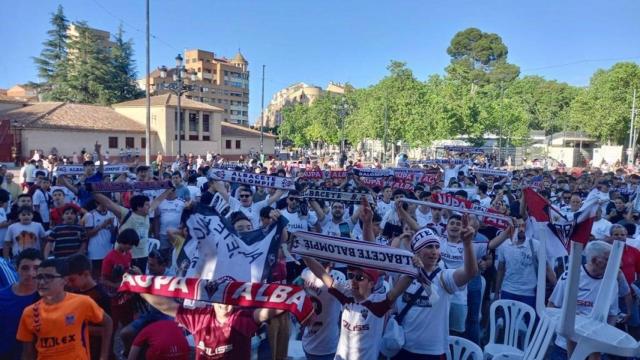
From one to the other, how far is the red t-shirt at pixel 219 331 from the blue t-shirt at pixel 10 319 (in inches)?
60.4

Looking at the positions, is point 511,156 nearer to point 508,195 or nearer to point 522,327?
point 508,195

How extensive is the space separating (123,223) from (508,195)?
8045 millimetres

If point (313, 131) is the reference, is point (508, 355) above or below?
below

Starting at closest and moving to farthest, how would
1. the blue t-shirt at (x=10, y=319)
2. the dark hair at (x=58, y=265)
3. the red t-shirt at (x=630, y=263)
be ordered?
the dark hair at (x=58, y=265) < the blue t-shirt at (x=10, y=319) < the red t-shirt at (x=630, y=263)

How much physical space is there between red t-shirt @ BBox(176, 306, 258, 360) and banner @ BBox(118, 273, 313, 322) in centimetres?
17

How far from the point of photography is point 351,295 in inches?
147

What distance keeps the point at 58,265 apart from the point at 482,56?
9422cm

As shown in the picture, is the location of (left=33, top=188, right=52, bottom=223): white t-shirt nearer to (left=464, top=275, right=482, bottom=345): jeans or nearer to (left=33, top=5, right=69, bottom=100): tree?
(left=464, top=275, right=482, bottom=345): jeans

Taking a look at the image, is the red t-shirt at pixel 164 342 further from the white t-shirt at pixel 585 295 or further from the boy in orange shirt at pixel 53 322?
the white t-shirt at pixel 585 295

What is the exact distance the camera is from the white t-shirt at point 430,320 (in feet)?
13.1

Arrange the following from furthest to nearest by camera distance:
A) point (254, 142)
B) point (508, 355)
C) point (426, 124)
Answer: point (254, 142) → point (426, 124) → point (508, 355)

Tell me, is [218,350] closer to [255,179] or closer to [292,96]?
[255,179]

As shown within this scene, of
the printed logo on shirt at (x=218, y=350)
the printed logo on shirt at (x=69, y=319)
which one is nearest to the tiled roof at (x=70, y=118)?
the printed logo on shirt at (x=69, y=319)

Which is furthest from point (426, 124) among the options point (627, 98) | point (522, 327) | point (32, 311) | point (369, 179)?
point (32, 311)
